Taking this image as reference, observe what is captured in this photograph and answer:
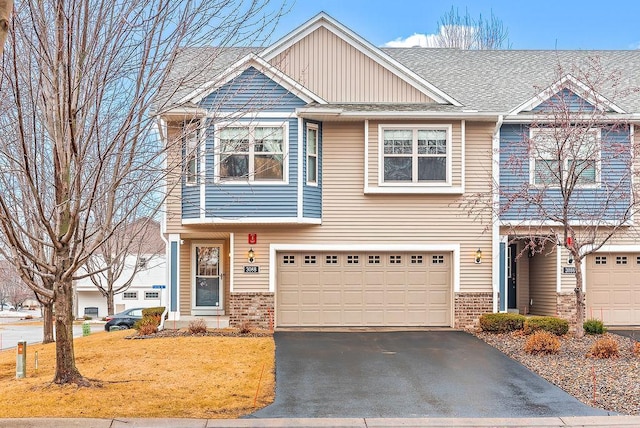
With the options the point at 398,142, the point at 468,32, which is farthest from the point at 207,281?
the point at 468,32

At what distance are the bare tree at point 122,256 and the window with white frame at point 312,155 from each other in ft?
15.4

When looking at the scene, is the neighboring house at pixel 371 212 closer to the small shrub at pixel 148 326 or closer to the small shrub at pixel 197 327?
the small shrub at pixel 148 326

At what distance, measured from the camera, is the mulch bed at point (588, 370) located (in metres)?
9.92

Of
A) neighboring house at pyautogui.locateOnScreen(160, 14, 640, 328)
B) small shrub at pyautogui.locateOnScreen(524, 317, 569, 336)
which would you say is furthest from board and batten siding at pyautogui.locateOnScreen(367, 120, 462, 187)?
small shrub at pyautogui.locateOnScreen(524, 317, 569, 336)

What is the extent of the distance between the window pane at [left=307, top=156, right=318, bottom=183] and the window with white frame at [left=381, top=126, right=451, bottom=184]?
1773 mm

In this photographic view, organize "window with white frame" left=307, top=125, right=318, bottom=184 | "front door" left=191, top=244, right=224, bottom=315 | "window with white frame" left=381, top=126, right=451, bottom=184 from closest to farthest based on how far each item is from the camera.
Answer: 1. "window with white frame" left=307, top=125, right=318, bottom=184
2. "window with white frame" left=381, top=126, right=451, bottom=184
3. "front door" left=191, top=244, right=224, bottom=315

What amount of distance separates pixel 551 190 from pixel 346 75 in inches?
246

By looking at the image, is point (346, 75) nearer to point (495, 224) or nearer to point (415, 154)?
point (415, 154)

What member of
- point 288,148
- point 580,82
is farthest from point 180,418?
point 580,82

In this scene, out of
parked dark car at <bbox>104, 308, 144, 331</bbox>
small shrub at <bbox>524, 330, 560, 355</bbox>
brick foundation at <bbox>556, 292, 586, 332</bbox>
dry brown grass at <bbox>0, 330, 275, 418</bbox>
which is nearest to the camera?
dry brown grass at <bbox>0, 330, 275, 418</bbox>

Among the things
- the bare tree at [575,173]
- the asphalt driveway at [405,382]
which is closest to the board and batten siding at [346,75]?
the bare tree at [575,173]

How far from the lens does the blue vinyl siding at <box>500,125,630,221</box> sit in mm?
17109

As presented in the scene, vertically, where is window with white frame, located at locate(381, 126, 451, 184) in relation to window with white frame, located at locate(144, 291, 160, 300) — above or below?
above

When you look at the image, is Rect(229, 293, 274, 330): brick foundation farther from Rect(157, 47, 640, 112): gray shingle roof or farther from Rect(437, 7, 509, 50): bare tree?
Rect(437, 7, 509, 50): bare tree
